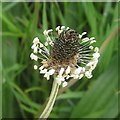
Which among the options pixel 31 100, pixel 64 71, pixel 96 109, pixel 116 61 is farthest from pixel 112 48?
pixel 64 71

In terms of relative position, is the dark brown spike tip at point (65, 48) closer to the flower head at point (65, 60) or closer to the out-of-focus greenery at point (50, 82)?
the flower head at point (65, 60)

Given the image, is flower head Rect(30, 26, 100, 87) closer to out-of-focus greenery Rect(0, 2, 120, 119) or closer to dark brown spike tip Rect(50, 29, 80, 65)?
dark brown spike tip Rect(50, 29, 80, 65)

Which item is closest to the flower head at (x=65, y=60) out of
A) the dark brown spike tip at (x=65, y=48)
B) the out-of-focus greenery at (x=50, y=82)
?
the dark brown spike tip at (x=65, y=48)

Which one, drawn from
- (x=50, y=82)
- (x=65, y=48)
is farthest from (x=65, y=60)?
(x=50, y=82)

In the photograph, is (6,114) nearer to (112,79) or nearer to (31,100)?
(31,100)

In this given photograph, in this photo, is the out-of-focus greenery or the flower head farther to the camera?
the out-of-focus greenery

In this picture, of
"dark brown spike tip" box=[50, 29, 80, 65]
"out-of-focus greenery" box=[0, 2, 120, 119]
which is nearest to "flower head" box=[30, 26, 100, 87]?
"dark brown spike tip" box=[50, 29, 80, 65]

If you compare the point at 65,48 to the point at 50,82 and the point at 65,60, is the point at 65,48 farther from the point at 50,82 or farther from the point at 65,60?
the point at 50,82

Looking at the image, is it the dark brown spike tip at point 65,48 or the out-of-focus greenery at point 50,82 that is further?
the out-of-focus greenery at point 50,82
